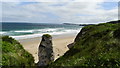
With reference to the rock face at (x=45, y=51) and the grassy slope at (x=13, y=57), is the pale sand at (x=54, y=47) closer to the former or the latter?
the rock face at (x=45, y=51)

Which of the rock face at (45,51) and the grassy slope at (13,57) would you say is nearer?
the grassy slope at (13,57)

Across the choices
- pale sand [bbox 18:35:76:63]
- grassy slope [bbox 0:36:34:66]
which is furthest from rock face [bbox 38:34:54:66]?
pale sand [bbox 18:35:76:63]

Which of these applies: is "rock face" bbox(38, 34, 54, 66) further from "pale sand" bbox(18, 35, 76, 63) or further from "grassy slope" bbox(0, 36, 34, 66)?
"pale sand" bbox(18, 35, 76, 63)

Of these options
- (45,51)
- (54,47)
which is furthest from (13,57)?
(54,47)

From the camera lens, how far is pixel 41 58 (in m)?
21.4

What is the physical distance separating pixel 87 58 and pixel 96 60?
99 centimetres

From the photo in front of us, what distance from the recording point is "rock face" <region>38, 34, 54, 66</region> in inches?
834

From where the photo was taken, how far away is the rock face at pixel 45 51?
21.2 metres

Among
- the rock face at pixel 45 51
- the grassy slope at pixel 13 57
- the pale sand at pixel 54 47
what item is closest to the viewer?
the grassy slope at pixel 13 57

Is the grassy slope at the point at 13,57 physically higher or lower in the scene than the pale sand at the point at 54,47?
higher

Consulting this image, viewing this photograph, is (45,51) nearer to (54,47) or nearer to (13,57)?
(13,57)

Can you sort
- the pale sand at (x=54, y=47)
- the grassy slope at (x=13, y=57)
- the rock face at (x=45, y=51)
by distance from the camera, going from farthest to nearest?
the pale sand at (x=54, y=47) → the rock face at (x=45, y=51) → the grassy slope at (x=13, y=57)

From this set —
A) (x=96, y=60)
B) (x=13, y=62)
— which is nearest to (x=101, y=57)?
(x=96, y=60)

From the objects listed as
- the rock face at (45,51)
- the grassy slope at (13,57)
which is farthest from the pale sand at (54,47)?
the grassy slope at (13,57)
